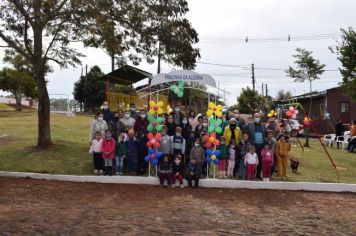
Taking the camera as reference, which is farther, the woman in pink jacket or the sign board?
the sign board

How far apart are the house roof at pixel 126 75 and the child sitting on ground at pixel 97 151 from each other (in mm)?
5607

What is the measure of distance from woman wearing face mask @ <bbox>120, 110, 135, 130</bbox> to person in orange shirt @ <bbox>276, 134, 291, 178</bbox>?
463 cm

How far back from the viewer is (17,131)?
24.1m

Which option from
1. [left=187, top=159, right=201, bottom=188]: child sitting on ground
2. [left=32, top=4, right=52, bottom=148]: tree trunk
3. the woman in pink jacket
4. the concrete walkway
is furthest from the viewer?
[left=32, top=4, right=52, bottom=148]: tree trunk

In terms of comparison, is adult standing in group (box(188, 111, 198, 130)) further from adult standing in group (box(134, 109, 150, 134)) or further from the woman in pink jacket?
the woman in pink jacket

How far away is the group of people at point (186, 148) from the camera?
1417cm

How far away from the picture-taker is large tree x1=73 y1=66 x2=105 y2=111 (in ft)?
163

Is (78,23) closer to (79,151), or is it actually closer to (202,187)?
(79,151)

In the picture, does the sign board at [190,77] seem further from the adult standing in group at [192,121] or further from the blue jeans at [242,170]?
the blue jeans at [242,170]

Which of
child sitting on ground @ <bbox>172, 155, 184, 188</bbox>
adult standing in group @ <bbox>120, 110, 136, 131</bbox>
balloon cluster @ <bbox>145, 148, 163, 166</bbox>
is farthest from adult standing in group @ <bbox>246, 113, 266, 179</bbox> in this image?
adult standing in group @ <bbox>120, 110, 136, 131</bbox>

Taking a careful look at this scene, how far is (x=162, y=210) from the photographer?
1088cm

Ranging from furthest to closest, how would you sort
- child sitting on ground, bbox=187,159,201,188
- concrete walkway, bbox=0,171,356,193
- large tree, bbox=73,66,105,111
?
large tree, bbox=73,66,105,111 < concrete walkway, bbox=0,171,356,193 < child sitting on ground, bbox=187,159,201,188

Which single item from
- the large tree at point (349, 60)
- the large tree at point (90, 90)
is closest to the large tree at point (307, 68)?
the large tree at point (349, 60)

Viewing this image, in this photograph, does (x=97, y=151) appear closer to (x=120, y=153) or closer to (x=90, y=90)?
(x=120, y=153)
